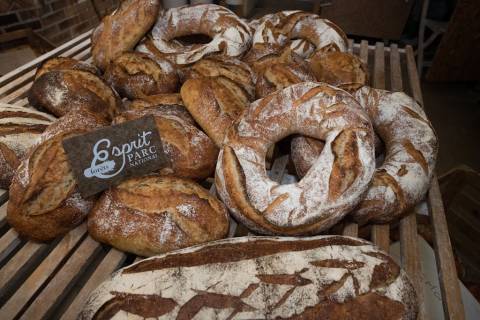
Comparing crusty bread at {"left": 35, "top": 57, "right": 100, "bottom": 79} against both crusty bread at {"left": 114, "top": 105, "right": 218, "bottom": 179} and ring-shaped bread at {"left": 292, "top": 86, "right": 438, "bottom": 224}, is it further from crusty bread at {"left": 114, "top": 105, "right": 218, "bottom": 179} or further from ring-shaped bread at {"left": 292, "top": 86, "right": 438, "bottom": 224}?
ring-shaped bread at {"left": 292, "top": 86, "right": 438, "bottom": 224}

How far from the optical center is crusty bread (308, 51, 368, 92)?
189cm

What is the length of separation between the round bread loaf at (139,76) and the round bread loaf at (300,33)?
0.68 metres

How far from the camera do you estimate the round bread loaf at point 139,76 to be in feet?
6.12

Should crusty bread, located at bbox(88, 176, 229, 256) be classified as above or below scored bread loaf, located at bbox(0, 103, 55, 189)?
below

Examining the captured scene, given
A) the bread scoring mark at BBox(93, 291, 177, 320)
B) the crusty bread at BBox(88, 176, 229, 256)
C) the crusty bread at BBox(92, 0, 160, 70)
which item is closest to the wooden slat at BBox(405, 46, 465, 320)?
the crusty bread at BBox(88, 176, 229, 256)

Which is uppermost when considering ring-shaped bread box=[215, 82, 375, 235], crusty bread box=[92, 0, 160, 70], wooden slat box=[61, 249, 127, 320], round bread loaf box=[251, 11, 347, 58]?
crusty bread box=[92, 0, 160, 70]

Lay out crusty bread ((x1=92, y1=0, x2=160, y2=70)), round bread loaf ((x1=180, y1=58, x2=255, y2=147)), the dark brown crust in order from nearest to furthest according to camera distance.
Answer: the dark brown crust, round bread loaf ((x1=180, y1=58, x2=255, y2=147)), crusty bread ((x1=92, y1=0, x2=160, y2=70))

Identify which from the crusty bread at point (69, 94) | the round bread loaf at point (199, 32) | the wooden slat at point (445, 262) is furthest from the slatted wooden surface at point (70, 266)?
the round bread loaf at point (199, 32)

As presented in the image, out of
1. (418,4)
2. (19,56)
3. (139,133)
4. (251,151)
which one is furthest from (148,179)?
(418,4)

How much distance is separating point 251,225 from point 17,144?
1.09m

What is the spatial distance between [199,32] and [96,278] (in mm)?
1849

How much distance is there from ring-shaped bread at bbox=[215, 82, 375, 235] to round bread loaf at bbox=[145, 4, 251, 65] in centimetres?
89

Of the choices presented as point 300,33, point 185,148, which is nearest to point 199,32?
point 300,33

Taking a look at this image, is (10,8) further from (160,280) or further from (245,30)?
(160,280)
